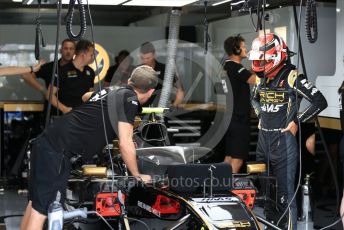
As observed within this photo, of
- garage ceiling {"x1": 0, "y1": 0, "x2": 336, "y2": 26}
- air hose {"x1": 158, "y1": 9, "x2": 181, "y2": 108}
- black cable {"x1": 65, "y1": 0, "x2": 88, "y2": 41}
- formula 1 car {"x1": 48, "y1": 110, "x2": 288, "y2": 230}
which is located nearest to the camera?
formula 1 car {"x1": 48, "y1": 110, "x2": 288, "y2": 230}

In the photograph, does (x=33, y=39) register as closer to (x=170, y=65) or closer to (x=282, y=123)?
(x=170, y=65)

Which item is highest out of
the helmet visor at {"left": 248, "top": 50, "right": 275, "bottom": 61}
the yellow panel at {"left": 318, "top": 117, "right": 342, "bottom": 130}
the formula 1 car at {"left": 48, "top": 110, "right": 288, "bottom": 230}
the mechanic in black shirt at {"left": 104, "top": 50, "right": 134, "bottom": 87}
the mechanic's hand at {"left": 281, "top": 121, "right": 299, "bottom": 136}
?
the helmet visor at {"left": 248, "top": 50, "right": 275, "bottom": 61}

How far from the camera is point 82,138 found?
516 centimetres

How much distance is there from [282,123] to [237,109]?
2403 mm

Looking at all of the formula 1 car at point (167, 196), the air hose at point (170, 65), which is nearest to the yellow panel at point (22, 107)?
the air hose at point (170, 65)

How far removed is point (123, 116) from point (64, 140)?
0.47m

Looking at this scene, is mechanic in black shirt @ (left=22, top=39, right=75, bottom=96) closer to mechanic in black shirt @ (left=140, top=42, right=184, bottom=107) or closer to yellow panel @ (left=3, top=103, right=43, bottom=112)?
yellow panel @ (left=3, top=103, right=43, bottom=112)

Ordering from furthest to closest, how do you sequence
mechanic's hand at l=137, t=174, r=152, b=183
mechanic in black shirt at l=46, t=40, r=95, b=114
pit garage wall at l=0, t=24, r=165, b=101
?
pit garage wall at l=0, t=24, r=165, b=101
mechanic in black shirt at l=46, t=40, r=95, b=114
mechanic's hand at l=137, t=174, r=152, b=183

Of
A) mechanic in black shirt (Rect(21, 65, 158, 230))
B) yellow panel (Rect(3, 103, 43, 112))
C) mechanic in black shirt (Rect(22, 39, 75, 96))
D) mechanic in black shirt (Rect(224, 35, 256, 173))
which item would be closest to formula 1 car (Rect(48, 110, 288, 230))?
mechanic in black shirt (Rect(21, 65, 158, 230))

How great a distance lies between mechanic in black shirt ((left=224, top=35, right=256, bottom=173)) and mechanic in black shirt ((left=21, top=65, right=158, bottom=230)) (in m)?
2.91

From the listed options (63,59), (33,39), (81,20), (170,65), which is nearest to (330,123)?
(170,65)

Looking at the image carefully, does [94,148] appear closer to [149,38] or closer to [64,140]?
[64,140]

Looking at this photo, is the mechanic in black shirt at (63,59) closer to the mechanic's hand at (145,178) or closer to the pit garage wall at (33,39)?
the pit garage wall at (33,39)

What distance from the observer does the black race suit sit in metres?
5.84
